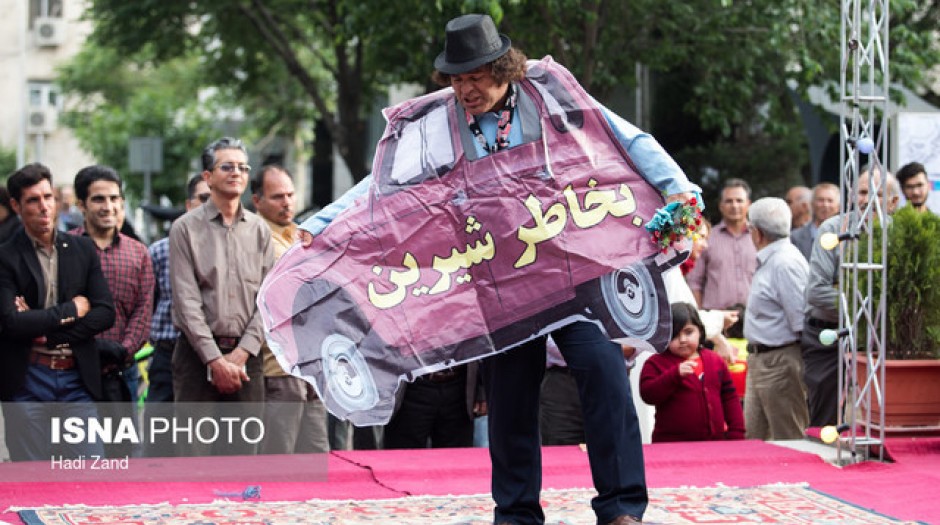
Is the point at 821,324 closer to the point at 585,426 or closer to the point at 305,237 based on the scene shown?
the point at 585,426

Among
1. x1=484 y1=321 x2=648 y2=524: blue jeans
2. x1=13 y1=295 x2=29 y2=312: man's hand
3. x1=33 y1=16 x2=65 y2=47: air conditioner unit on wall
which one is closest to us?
x1=484 y1=321 x2=648 y2=524: blue jeans

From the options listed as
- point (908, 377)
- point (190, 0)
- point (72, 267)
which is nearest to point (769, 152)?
point (190, 0)

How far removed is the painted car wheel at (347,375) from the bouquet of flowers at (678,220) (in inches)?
47.9

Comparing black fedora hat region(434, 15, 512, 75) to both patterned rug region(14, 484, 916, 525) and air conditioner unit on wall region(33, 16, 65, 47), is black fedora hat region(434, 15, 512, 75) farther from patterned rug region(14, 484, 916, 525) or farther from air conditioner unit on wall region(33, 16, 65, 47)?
air conditioner unit on wall region(33, 16, 65, 47)

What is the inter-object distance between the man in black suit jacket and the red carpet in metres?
0.43

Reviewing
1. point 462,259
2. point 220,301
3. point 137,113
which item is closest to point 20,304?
point 220,301

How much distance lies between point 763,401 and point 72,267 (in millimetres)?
4115

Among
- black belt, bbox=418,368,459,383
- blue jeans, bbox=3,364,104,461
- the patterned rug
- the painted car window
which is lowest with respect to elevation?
→ the patterned rug

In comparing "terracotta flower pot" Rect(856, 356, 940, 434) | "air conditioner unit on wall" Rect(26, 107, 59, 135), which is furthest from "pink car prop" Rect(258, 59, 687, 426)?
"air conditioner unit on wall" Rect(26, 107, 59, 135)

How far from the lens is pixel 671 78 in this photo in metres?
19.5

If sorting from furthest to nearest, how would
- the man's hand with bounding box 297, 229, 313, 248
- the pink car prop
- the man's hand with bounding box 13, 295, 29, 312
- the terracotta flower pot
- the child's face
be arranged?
the child's face, the terracotta flower pot, the man's hand with bounding box 13, 295, 29, 312, the man's hand with bounding box 297, 229, 313, 248, the pink car prop

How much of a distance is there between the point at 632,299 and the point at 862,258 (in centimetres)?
212

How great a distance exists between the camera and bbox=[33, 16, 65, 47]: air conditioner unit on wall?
5138 centimetres

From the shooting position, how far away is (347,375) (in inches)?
218
